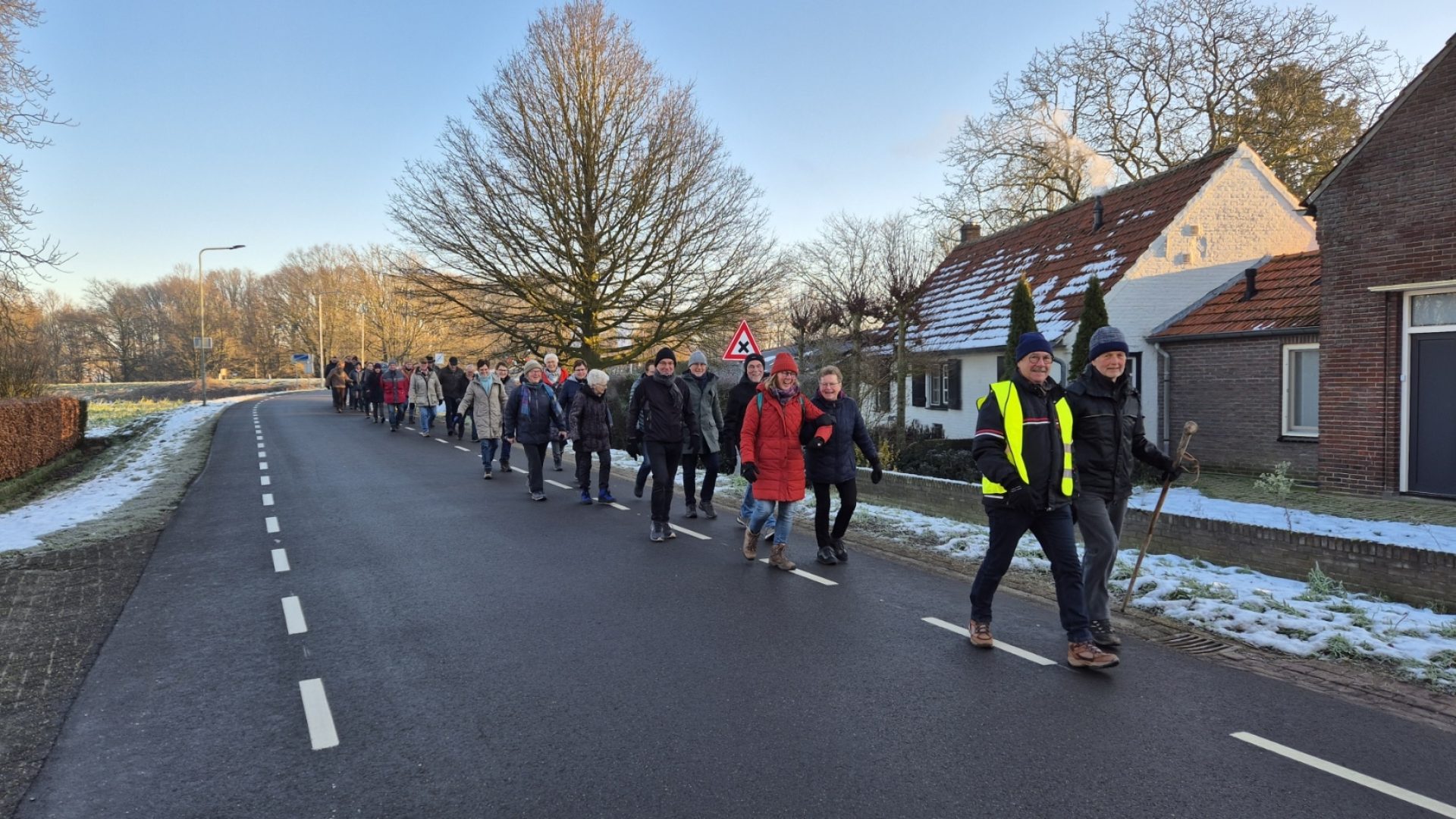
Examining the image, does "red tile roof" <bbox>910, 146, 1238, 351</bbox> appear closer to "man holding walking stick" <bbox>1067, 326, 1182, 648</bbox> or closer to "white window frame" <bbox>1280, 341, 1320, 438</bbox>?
"white window frame" <bbox>1280, 341, 1320, 438</bbox>

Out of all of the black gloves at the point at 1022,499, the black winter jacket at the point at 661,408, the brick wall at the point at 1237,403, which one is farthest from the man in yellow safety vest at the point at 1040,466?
the brick wall at the point at 1237,403

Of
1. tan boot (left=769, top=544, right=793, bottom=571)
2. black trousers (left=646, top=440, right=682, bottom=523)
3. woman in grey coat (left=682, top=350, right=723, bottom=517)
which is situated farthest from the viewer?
woman in grey coat (left=682, top=350, right=723, bottom=517)

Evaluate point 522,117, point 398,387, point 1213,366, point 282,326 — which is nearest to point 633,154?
point 522,117

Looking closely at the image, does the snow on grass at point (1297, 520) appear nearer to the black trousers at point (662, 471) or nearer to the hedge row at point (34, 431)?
the black trousers at point (662, 471)

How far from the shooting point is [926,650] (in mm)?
5355

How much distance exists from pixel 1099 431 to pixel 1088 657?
1314 mm

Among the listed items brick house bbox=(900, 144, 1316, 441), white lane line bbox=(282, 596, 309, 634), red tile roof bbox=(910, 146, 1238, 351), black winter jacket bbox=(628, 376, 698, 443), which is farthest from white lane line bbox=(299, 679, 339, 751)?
red tile roof bbox=(910, 146, 1238, 351)

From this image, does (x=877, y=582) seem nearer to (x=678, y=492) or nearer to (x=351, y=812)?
(x=351, y=812)

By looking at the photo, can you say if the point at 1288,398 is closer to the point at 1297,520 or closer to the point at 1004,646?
the point at 1297,520

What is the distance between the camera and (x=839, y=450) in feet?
25.2

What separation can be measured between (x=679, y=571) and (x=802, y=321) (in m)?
11.5

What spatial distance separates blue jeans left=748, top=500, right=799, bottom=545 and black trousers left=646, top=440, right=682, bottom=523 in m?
1.30

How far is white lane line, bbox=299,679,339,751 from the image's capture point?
159 inches

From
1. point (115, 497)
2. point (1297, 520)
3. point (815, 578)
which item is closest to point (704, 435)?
point (815, 578)
